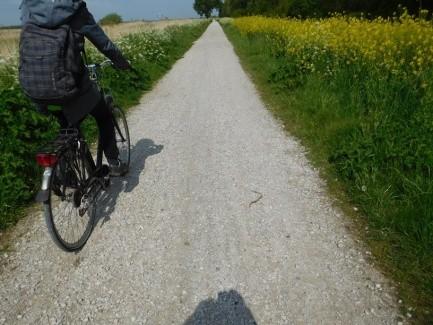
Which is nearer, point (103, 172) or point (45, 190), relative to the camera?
point (45, 190)

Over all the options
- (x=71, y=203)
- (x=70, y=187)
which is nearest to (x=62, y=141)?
(x=70, y=187)

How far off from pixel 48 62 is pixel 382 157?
3658 mm

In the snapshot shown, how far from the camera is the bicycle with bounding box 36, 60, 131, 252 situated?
2.62 metres

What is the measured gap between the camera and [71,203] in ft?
10.2

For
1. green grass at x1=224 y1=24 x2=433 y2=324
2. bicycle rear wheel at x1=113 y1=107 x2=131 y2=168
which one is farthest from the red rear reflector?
green grass at x1=224 y1=24 x2=433 y2=324

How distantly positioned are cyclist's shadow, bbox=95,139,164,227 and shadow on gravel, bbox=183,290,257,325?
62.0 inches

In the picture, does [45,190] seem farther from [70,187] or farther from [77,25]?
[77,25]

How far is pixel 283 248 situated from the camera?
306 centimetres

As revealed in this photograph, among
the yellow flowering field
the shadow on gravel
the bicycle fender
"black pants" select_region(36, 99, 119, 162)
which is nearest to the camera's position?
the shadow on gravel

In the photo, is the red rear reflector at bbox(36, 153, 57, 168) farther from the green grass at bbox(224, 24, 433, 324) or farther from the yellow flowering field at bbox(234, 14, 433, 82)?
the yellow flowering field at bbox(234, 14, 433, 82)

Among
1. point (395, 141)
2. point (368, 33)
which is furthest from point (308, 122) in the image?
point (368, 33)

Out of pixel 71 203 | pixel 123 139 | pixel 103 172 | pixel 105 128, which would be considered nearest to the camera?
pixel 71 203

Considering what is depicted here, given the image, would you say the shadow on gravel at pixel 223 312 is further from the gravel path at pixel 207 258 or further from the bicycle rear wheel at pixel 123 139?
the bicycle rear wheel at pixel 123 139

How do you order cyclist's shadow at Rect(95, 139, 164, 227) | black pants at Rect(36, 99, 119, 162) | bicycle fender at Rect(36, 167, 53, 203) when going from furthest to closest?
cyclist's shadow at Rect(95, 139, 164, 227), black pants at Rect(36, 99, 119, 162), bicycle fender at Rect(36, 167, 53, 203)
